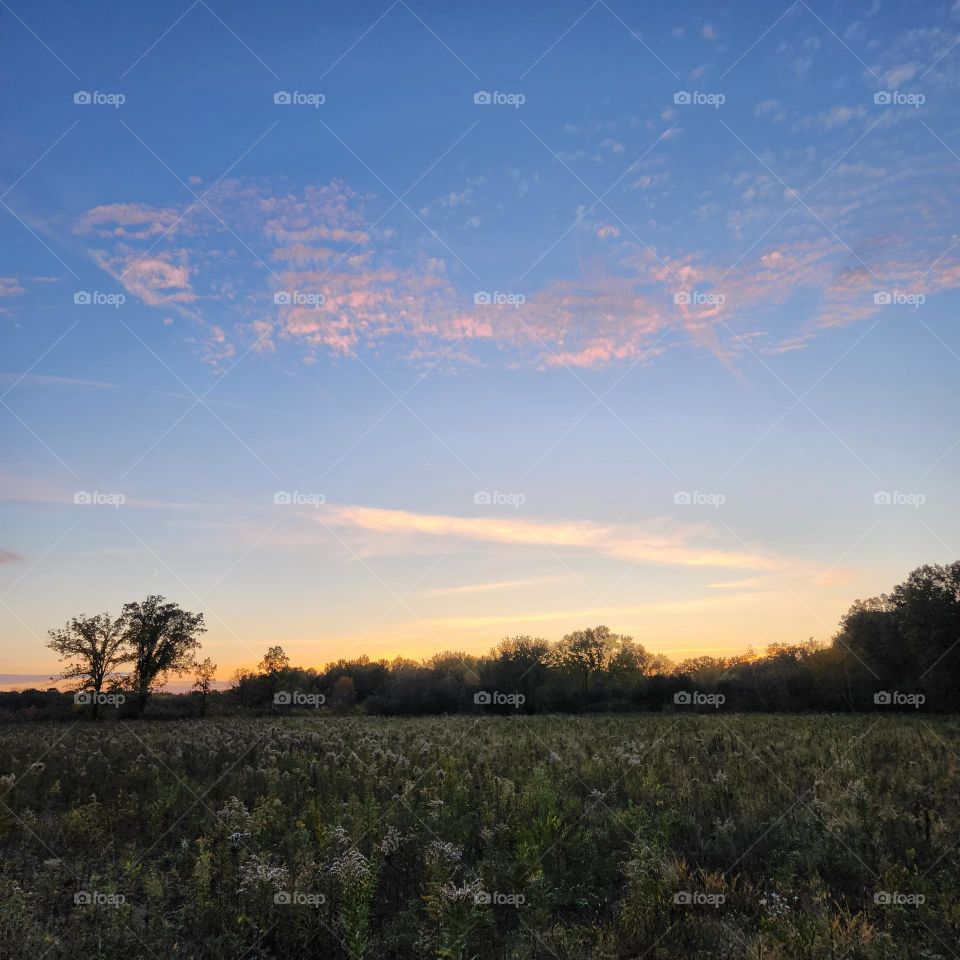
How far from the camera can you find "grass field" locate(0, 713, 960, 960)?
298 inches

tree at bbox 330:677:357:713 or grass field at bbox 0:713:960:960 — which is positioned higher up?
grass field at bbox 0:713:960:960

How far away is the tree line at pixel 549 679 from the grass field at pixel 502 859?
32.6m

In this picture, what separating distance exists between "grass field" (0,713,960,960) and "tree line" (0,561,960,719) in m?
32.6

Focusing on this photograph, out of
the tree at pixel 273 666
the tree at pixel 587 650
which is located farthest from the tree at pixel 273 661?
the tree at pixel 587 650

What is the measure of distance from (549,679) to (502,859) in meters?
60.5

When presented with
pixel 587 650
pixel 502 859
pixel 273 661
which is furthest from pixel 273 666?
pixel 502 859

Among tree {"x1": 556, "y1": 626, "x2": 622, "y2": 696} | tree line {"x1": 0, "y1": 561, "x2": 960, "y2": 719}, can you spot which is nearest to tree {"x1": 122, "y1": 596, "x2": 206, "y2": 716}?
tree line {"x1": 0, "y1": 561, "x2": 960, "y2": 719}

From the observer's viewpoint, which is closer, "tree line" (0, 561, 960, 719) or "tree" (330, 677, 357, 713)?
"tree line" (0, 561, 960, 719)

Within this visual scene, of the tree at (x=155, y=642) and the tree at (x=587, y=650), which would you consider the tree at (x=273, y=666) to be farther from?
the tree at (x=587, y=650)

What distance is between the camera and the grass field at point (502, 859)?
7559 millimetres

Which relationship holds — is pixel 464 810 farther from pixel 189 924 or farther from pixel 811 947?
pixel 811 947

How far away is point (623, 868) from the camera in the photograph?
932cm

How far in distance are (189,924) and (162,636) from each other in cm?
5741

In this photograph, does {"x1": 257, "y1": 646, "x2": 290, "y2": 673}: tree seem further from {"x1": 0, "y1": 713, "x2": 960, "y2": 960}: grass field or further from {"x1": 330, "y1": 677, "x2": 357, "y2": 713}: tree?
{"x1": 0, "y1": 713, "x2": 960, "y2": 960}: grass field
